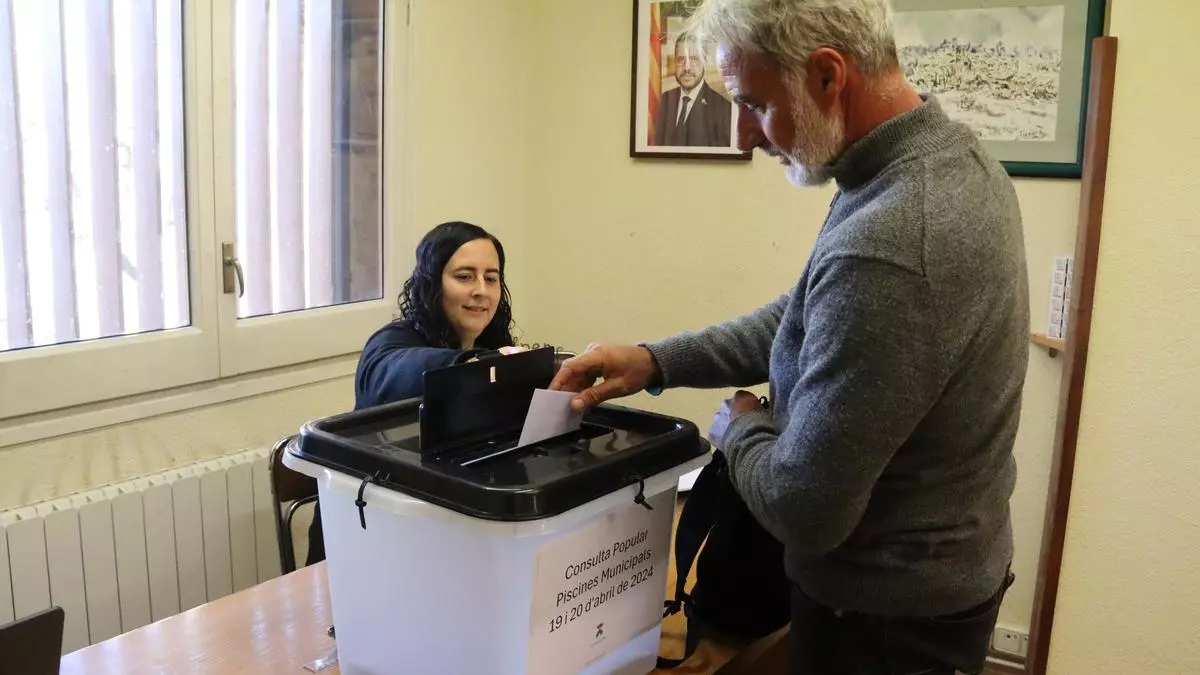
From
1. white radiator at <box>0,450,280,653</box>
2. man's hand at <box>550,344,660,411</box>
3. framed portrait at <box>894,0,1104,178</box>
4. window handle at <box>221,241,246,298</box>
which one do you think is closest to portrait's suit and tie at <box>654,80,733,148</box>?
framed portrait at <box>894,0,1104,178</box>

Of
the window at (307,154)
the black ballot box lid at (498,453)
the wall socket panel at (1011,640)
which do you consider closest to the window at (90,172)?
the window at (307,154)

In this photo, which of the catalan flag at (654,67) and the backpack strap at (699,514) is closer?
the backpack strap at (699,514)

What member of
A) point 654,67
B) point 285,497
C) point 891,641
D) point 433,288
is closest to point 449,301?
point 433,288

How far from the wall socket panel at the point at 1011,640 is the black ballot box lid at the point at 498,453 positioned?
1811mm

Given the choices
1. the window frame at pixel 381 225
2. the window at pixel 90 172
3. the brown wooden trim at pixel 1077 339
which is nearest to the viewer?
the window at pixel 90 172

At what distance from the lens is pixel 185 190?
2.19 meters

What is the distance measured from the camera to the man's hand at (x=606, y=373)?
1242mm

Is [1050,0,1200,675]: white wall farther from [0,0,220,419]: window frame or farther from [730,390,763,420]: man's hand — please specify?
[0,0,220,419]: window frame

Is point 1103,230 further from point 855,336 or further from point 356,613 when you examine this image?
point 356,613

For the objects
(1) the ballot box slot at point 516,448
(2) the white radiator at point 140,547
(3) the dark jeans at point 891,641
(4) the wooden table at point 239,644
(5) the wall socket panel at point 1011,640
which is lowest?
(5) the wall socket panel at point 1011,640

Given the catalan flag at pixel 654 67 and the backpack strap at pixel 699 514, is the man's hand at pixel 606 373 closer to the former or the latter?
the backpack strap at pixel 699 514

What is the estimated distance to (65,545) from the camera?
1.95 metres

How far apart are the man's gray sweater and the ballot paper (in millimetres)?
197

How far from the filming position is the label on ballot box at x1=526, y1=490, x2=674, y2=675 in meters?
1.02
